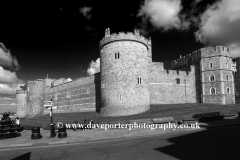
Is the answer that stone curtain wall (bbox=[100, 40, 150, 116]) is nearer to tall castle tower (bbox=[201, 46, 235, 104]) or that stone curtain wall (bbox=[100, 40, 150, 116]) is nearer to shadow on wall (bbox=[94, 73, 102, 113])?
shadow on wall (bbox=[94, 73, 102, 113])

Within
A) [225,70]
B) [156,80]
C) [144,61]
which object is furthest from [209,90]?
[144,61]

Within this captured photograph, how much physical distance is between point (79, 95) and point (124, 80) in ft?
59.1

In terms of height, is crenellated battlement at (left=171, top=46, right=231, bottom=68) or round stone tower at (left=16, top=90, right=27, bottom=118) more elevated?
crenellated battlement at (left=171, top=46, right=231, bottom=68)

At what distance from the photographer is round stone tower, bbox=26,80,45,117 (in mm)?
55781

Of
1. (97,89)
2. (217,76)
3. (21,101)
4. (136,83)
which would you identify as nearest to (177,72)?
(217,76)

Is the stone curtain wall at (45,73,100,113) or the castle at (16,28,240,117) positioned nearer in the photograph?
the castle at (16,28,240,117)

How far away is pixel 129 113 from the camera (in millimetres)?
25859

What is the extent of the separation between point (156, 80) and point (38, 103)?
36.9m

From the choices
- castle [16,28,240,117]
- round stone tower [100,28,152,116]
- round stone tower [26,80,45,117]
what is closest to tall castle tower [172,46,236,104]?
castle [16,28,240,117]

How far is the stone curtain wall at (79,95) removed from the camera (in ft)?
123

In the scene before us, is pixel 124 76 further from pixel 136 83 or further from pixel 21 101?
pixel 21 101

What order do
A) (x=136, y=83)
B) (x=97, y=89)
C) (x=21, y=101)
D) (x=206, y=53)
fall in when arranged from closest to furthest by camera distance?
(x=136, y=83), (x=97, y=89), (x=206, y=53), (x=21, y=101)

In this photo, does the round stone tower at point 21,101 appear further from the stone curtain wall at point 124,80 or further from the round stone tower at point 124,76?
the stone curtain wall at point 124,80

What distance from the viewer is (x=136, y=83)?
27125mm
